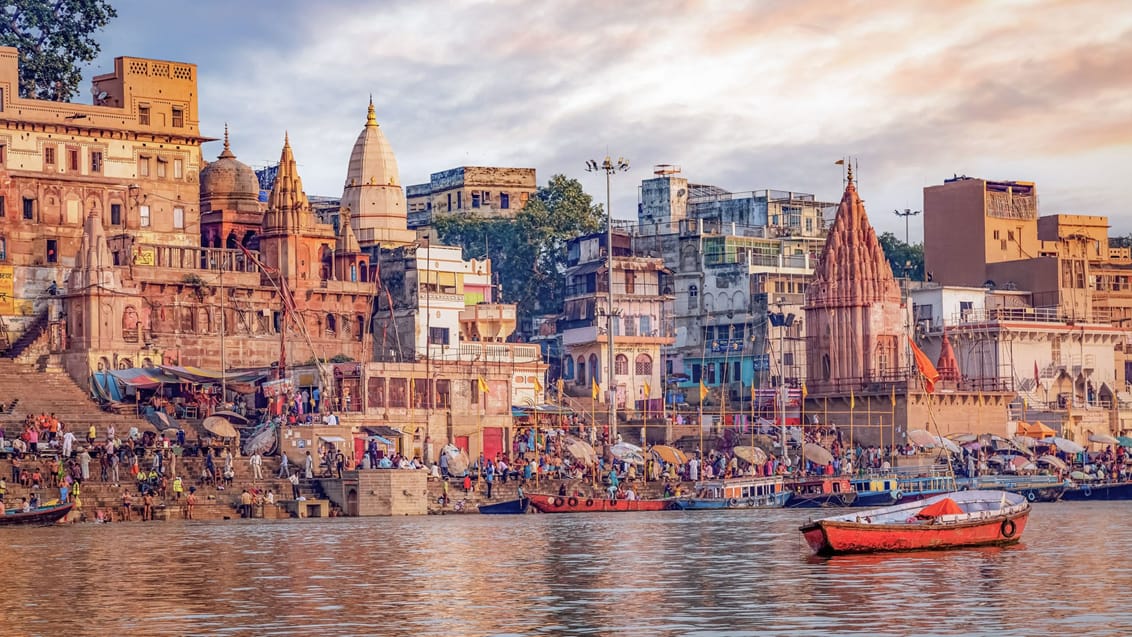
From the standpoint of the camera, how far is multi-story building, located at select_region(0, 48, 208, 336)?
7912 centimetres

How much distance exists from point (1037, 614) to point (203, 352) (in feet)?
163

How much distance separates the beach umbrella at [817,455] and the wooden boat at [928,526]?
30.4 meters

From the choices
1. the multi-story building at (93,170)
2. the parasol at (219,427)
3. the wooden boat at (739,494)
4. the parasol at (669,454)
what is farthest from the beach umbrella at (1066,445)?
the parasol at (219,427)

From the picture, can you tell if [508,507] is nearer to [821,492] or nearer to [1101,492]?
[821,492]

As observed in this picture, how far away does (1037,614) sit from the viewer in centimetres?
3462

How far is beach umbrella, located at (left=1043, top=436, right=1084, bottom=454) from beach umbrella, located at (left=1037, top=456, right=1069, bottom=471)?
2.90m

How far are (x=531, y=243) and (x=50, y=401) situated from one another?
4443 cm

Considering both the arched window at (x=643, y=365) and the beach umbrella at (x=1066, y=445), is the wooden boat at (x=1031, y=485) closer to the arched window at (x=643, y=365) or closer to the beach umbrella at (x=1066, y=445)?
the beach umbrella at (x=1066, y=445)

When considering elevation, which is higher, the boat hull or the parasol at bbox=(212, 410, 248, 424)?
the parasol at bbox=(212, 410, 248, 424)

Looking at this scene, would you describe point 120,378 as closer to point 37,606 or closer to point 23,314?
point 23,314

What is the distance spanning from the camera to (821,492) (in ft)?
248

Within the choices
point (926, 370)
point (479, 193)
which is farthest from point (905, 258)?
point (926, 370)

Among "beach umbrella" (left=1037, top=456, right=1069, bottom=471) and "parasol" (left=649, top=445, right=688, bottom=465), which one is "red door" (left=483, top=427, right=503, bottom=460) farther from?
"beach umbrella" (left=1037, top=456, right=1069, bottom=471)

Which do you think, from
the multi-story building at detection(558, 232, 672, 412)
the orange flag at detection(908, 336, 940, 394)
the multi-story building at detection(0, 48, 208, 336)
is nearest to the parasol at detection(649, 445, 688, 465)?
the orange flag at detection(908, 336, 940, 394)
